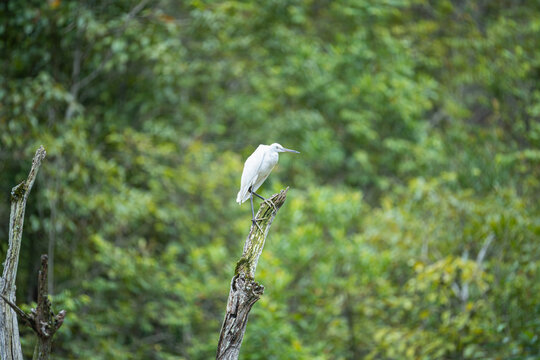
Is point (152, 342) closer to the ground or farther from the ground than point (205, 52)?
closer to the ground

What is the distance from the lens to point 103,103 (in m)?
9.28

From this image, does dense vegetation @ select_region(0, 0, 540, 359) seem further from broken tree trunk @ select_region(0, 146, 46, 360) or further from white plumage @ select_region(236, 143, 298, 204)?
white plumage @ select_region(236, 143, 298, 204)

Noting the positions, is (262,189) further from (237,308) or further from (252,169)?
(237,308)

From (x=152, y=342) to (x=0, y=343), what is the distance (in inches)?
190

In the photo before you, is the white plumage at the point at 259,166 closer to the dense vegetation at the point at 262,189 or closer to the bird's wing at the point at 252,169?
the bird's wing at the point at 252,169

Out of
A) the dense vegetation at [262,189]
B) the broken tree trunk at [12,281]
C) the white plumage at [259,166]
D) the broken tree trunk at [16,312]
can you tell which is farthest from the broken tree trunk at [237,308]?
the dense vegetation at [262,189]

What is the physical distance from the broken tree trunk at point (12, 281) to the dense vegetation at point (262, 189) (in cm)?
217

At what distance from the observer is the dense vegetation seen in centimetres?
654

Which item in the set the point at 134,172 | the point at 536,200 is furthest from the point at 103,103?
the point at 536,200

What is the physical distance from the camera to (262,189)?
10.3 meters

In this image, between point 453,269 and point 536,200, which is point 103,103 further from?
point 536,200

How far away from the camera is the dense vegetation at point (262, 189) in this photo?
654cm

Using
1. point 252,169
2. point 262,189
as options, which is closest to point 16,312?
point 252,169

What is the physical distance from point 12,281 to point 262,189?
7.09 metres
